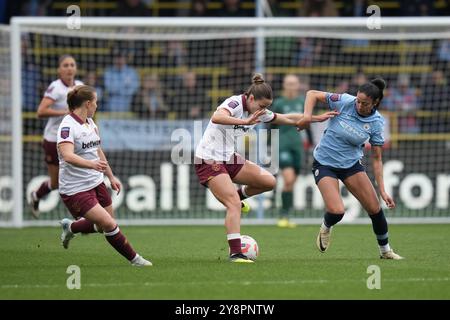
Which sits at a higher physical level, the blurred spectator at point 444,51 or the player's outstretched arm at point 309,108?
the blurred spectator at point 444,51

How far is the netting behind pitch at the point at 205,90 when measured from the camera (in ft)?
57.4

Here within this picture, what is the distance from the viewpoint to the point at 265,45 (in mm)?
18672

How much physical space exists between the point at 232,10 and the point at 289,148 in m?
5.89

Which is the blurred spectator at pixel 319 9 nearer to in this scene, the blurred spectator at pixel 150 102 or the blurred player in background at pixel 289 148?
the blurred spectator at pixel 150 102

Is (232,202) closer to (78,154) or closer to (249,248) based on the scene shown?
(249,248)

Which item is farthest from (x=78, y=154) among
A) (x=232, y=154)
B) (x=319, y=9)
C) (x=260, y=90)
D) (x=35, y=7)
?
(x=35, y=7)

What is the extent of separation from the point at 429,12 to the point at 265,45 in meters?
5.18

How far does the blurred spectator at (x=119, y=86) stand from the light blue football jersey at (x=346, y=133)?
800 cm

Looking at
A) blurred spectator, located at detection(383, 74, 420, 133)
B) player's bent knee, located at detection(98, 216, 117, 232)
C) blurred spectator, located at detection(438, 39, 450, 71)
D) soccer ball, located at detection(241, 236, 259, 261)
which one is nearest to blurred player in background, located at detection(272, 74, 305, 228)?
blurred spectator, located at detection(383, 74, 420, 133)

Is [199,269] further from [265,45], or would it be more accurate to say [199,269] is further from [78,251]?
[265,45]

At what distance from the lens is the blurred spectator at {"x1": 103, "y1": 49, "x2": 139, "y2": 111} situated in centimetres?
1836

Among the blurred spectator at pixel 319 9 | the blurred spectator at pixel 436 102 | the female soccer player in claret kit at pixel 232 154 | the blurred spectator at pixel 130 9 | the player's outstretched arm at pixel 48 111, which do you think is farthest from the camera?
the blurred spectator at pixel 130 9

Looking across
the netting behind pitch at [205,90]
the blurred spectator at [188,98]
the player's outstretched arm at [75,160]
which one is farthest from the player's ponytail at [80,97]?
the blurred spectator at [188,98]
